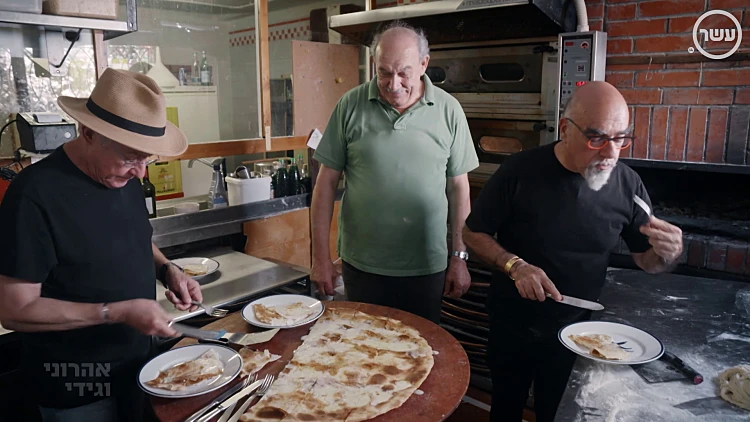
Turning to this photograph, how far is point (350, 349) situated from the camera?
1568 millimetres

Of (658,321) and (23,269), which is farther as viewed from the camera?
(658,321)

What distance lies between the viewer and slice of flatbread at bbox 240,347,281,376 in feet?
4.72

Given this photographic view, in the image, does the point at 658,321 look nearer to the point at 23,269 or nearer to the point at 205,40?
the point at 23,269

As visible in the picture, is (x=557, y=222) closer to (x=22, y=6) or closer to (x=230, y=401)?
(x=230, y=401)

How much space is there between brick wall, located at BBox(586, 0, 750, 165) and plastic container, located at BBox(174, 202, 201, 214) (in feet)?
7.93

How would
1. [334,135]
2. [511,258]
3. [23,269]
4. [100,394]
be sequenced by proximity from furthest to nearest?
Answer: [334,135] < [511,258] < [100,394] < [23,269]

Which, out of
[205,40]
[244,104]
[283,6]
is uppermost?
[283,6]

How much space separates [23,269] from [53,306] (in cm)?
12

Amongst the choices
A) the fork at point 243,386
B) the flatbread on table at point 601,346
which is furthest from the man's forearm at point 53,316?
the flatbread on table at point 601,346

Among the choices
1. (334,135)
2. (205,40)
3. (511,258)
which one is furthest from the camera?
(205,40)

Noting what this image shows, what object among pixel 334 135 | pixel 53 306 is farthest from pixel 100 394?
pixel 334 135

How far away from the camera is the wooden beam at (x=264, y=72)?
136 inches

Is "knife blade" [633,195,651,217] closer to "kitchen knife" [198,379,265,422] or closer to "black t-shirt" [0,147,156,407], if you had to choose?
"kitchen knife" [198,379,265,422]

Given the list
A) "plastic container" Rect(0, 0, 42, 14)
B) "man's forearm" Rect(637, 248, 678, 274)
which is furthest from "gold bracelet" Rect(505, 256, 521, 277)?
"plastic container" Rect(0, 0, 42, 14)
